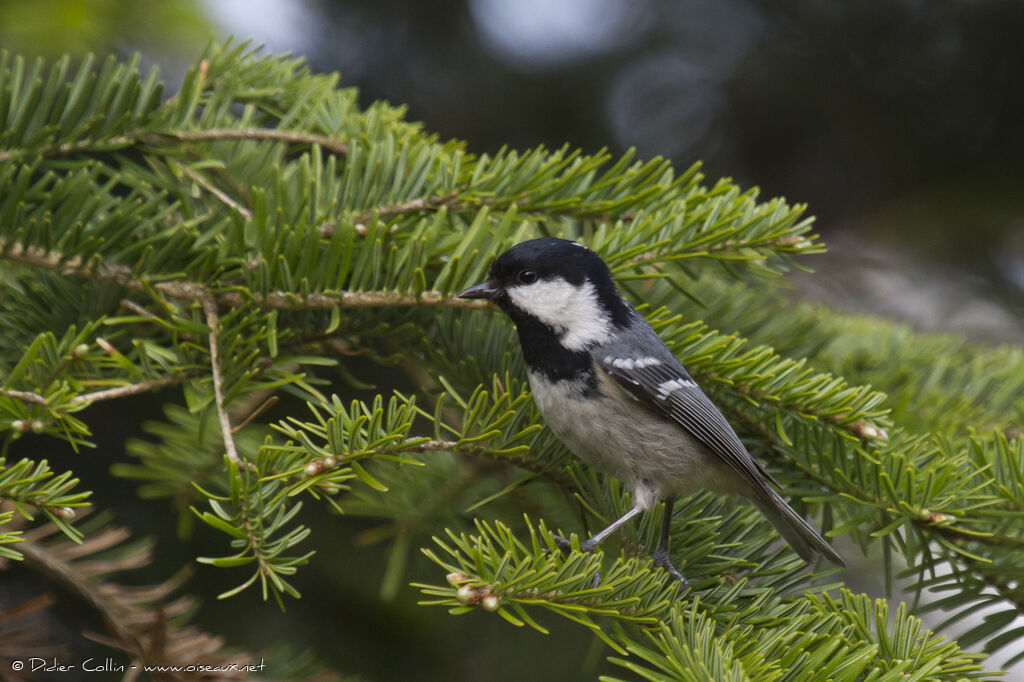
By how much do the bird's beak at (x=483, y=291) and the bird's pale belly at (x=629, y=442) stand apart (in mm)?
172

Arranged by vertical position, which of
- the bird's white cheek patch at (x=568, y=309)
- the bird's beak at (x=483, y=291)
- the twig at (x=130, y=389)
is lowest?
the twig at (x=130, y=389)

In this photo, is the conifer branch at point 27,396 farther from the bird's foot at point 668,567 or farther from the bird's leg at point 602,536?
the bird's foot at point 668,567

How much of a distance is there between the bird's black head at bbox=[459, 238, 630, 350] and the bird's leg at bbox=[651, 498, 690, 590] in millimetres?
389

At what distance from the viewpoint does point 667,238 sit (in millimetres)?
1477

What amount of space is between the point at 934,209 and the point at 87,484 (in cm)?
268

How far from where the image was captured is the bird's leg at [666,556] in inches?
47.9

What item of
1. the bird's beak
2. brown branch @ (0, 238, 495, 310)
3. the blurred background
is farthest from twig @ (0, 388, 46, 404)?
the blurred background

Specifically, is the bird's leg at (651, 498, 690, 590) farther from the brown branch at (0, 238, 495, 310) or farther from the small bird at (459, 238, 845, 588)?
the brown branch at (0, 238, 495, 310)

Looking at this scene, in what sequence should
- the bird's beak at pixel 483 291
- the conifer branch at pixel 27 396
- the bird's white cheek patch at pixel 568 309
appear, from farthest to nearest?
1. the bird's white cheek patch at pixel 568 309
2. the bird's beak at pixel 483 291
3. the conifer branch at pixel 27 396

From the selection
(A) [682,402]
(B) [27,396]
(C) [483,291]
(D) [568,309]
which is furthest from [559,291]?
(B) [27,396]

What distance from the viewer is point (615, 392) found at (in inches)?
63.4

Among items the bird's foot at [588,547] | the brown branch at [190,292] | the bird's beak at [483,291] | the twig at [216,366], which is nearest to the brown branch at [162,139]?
the brown branch at [190,292]

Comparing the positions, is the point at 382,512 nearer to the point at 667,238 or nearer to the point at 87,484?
the point at 87,484

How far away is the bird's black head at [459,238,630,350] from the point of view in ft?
4.83
